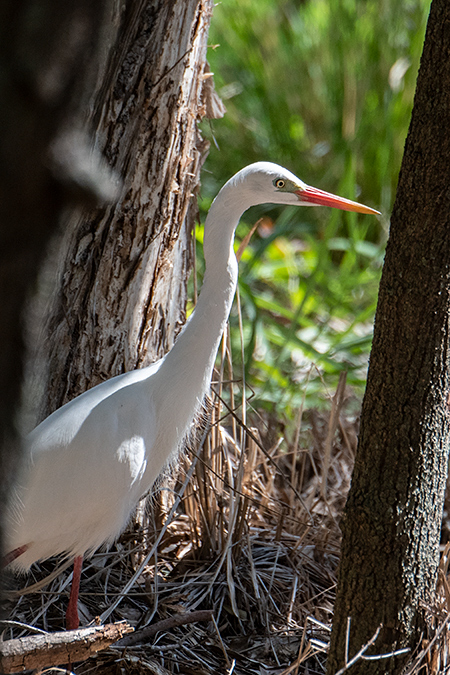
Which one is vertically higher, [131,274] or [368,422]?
[131,274]

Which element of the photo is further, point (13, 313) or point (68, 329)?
point (68, 329)

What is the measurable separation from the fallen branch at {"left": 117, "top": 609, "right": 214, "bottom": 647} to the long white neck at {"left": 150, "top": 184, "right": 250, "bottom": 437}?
1.40ft

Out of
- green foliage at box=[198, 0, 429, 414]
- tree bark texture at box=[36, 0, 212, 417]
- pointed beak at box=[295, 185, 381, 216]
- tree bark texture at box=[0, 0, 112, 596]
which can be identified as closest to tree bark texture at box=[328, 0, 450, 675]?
pointed beak at box=[295, 185, 381, 216]

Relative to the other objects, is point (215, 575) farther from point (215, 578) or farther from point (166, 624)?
point (166, 624)

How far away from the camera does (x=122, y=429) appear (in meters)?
1.44

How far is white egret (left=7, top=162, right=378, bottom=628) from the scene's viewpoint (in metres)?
1.39

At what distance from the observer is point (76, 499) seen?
4.55ft

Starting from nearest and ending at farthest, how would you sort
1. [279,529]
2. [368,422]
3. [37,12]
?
[37,12]
[368,422]
[279,529]

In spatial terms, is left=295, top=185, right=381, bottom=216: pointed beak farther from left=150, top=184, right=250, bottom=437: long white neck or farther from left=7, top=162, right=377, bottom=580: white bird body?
left=150, top=184, right=250, bottom=437: long white neck

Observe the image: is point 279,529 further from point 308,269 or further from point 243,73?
point 243,73

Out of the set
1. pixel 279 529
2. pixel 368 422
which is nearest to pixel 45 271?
pixel 368 422

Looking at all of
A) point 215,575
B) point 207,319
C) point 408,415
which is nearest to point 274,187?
point 207,319

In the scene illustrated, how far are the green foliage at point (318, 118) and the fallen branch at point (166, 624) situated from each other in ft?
6.21

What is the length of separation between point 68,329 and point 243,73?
10.4 ft
